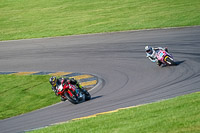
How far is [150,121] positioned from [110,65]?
45.3 ft

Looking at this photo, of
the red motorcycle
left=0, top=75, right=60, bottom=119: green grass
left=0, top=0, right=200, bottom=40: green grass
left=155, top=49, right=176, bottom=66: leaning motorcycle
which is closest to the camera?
the red motorcycle

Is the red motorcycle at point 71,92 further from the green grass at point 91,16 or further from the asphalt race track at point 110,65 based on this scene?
the green grass at point 91,16

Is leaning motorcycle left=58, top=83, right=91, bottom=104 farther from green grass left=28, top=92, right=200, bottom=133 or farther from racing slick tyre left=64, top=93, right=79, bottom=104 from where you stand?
green grass left=28, top=92, right=200, bottom=133

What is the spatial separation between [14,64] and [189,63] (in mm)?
11056

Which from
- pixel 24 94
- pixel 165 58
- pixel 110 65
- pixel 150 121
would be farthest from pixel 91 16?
pixel 150 121

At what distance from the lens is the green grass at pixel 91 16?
33.4m

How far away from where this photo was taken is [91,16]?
1526 inches

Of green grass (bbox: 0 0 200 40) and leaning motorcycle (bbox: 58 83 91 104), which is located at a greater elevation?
green grass (bbox: 0 0 200 40)

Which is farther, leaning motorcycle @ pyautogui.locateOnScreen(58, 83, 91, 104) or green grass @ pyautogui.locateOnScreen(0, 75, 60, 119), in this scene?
green grass @ pyautogui.locateOnScreen(0, 75, 60, 119)

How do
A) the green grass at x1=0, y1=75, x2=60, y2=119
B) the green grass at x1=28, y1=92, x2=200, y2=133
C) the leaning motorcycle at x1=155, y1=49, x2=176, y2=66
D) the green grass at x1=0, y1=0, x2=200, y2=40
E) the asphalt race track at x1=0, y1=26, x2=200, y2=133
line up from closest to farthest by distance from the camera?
the green grass at x1=28, y1=92, x2=200, y2=133
the asphalt race track at x1=0, y1=26, x2=200, y2=133
the green grass at x1=0, y1=75, x2=60, y2=119
the leaning motorcycle at x1=155, y1=49, x2=176, y2=66
the green grass at x1=0, y1=0, x2=200, y2=40

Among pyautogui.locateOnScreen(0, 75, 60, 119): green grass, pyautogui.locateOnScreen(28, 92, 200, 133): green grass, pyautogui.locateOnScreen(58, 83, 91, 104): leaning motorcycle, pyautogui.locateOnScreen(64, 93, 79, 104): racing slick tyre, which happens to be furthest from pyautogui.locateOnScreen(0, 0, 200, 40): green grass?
pyautogui.locateOnScreen(28, 92, 200, 133): green grass

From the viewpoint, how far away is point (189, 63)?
2088 cm

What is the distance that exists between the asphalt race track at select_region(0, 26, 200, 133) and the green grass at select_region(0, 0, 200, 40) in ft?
6.42

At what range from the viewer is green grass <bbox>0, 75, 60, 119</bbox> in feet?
56.4
